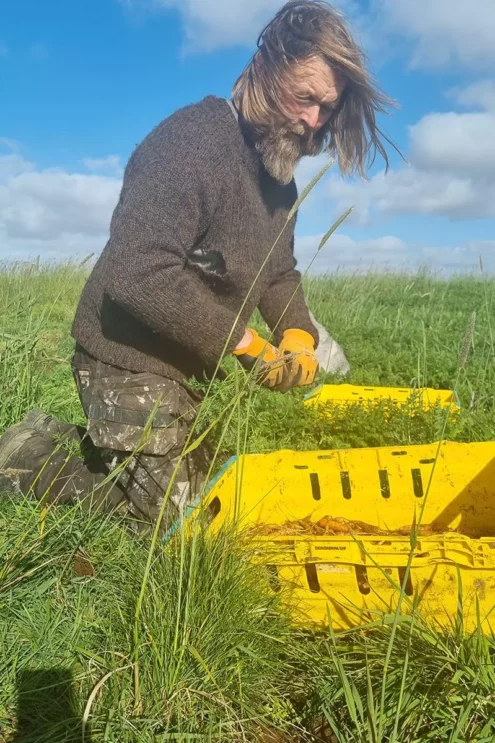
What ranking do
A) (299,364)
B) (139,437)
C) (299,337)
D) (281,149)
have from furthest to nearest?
1. (299,337)
2. (299,364)
3. (281,149)
4. (139,437)

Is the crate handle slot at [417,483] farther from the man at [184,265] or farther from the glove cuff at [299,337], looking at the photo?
the glove cuff at [299,337]

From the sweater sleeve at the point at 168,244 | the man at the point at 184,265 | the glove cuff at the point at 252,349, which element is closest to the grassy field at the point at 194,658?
the man at the point at 184,265

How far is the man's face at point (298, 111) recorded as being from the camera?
2.78m

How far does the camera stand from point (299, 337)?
3486 millimetres

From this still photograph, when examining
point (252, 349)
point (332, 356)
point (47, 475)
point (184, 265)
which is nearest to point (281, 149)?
point (184, 265)

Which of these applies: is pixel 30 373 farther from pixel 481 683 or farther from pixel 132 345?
pixel 481 683

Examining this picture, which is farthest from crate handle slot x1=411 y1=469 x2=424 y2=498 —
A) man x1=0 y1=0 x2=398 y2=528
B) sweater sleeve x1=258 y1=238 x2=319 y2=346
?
sweater sleeve x1=258 y1=238 x2=319 y2=346

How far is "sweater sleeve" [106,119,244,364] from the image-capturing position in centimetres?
247

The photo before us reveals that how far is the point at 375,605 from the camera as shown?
175 centimetres

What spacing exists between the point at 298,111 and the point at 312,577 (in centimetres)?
212

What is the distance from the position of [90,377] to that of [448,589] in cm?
185

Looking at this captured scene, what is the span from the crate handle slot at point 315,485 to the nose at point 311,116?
1676 mm

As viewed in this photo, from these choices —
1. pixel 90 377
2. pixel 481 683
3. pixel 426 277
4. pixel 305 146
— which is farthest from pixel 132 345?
pixel 426 277

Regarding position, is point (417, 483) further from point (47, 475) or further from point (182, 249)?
point (47, 475)
